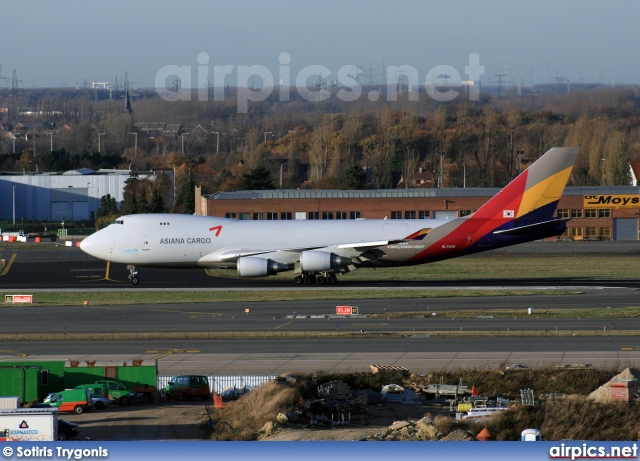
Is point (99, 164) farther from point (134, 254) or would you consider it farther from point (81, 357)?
point (81, 357)

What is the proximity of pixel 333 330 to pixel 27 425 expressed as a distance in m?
23.2

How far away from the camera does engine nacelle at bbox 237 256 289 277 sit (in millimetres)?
57969

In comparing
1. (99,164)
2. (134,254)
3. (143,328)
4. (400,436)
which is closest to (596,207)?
(134,254)

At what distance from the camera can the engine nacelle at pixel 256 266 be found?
5797 cm

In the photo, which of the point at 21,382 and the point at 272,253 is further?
the point at 272,253

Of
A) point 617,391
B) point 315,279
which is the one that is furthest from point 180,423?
point 315,279

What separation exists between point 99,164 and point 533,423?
17912 centimetres

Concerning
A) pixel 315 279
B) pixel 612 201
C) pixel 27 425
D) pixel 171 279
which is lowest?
pixel 171 279

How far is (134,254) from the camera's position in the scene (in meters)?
59.7

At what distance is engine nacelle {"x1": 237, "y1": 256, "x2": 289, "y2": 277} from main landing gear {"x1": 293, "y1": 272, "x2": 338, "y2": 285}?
Result: 2.19 meters

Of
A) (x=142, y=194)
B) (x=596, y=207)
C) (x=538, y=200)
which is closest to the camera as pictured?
(x=538, y=200)

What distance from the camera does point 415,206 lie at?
92875mm

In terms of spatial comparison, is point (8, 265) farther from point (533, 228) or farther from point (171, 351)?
point (171, 351)

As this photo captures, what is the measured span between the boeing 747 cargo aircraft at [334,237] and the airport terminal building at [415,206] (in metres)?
30.9
